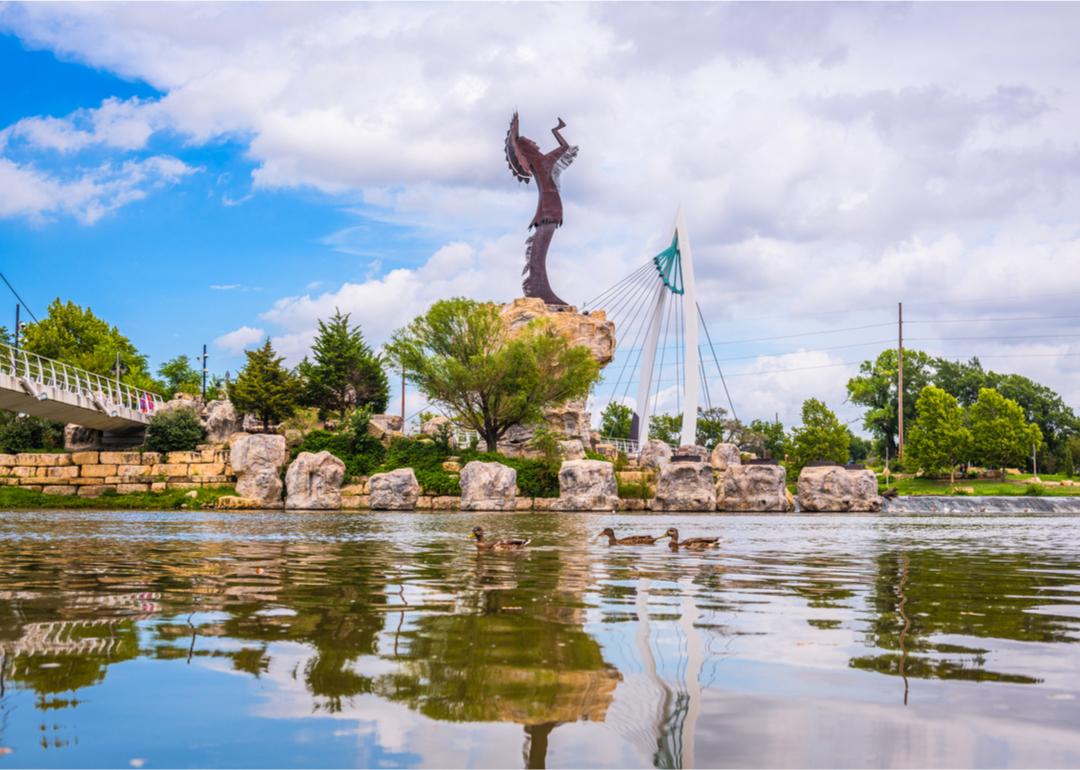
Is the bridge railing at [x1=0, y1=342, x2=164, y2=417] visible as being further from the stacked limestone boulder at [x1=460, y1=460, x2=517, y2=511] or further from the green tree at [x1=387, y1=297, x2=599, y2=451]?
the stacked limestone boulder at [x1=460, y1=460, x2=517, y2=511]

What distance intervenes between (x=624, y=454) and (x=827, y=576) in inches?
1893

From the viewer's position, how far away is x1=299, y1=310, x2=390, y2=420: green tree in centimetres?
5694

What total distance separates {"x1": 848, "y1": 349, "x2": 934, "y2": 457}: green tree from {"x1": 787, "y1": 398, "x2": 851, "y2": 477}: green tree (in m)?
15.7

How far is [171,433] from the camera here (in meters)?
47.0

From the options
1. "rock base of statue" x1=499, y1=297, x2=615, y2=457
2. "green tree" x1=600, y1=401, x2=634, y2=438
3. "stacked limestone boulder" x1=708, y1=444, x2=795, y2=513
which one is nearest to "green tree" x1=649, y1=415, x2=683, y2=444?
"green tree" x1=600, y1=401, x2=634, y2=438

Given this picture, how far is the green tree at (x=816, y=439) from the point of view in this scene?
233 feet

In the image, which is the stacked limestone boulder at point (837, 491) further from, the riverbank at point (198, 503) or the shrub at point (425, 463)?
the shrub at point (425, 463)

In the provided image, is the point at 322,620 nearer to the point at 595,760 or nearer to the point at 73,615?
the point at 73,615

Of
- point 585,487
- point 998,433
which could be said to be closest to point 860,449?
point 998,433

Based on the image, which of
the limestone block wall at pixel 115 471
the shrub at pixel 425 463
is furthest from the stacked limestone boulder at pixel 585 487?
the limestone block wall at pixel 115 471

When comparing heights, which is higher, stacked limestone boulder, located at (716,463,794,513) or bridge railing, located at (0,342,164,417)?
bridge railing, located at (0,342,164,417)

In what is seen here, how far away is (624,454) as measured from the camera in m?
57.2

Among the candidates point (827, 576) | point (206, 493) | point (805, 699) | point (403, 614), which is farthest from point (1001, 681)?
point (206, 493)

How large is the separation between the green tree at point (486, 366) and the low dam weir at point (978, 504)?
19251 millimetres
